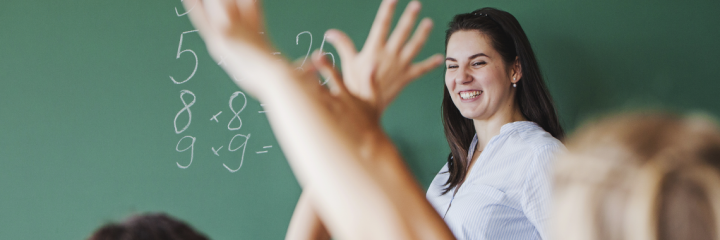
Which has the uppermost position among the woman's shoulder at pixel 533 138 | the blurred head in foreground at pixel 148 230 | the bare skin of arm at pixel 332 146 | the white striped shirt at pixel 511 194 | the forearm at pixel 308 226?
the bare skin of arm at pixel 332 146

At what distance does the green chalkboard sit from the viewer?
4.20 feet

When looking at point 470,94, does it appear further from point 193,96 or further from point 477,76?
point 193,96

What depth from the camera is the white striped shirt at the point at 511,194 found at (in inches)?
42.3

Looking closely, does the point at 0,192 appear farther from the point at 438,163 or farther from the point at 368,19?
the point at 438,163

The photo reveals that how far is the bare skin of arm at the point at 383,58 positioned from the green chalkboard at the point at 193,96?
1.04 m

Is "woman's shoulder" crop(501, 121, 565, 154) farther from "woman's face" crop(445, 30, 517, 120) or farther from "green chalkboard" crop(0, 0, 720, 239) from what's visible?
"green chalkboard" crop(0, 0, 720, 239)

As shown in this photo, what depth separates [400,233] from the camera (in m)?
0.28

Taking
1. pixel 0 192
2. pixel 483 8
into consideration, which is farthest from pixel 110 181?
pixel 483 8

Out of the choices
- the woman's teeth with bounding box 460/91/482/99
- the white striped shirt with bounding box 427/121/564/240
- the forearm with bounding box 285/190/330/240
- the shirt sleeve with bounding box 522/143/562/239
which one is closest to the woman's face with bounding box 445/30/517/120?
the woman's teeth with bounding box 460/91/482/99

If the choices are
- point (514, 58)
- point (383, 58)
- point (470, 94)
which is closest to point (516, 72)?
point (514, 58)

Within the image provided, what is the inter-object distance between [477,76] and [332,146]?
1098mm

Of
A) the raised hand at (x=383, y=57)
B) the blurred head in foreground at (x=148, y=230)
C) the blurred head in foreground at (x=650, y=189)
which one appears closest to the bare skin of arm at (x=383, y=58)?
the raised hand at (x=383, y=57)

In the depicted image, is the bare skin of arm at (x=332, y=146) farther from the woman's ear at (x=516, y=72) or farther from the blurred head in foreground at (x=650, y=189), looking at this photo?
the woman's ear at (x=516, y=72)

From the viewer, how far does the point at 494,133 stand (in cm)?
138
